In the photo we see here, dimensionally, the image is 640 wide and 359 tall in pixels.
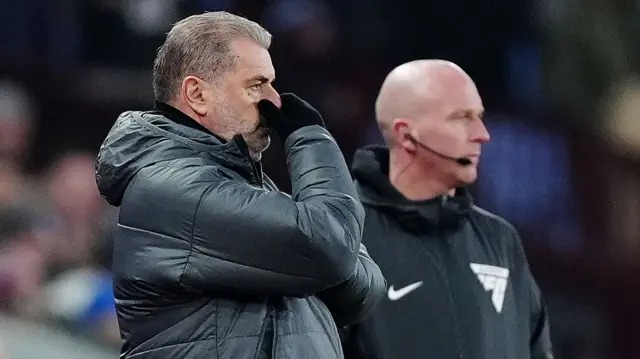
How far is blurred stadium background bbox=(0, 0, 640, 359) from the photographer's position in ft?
17.1

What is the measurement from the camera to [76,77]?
20.6ft

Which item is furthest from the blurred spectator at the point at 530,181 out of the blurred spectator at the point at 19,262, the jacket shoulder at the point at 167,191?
the jacket shoulder at the point at 167,191

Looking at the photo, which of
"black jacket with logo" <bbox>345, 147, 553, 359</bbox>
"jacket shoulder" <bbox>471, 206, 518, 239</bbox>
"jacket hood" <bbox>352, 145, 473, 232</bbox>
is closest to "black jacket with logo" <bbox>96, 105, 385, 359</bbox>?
"black jacket with logo" <bbox>345, 147, 553, 359</bbox>

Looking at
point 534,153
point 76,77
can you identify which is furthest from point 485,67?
point 76,77

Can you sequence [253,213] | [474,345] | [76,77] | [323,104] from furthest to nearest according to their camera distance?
[323,104]
[76,77]
[474,345]
[253,213]

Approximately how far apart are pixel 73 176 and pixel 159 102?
2.79 metres

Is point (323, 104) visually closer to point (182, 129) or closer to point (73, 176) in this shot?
point (73, 176)

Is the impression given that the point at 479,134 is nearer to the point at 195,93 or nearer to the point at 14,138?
the point at 195,93

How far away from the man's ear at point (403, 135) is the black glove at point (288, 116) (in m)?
0.98

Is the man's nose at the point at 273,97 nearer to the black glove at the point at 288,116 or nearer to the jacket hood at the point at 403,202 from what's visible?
the black glove at the point at 288,116

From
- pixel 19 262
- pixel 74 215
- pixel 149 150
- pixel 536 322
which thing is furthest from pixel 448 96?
pixel 74 215

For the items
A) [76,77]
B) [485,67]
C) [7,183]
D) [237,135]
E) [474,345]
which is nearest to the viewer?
[237,135]

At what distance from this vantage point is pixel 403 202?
3.34 metres

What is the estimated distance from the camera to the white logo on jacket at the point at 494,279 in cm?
330
